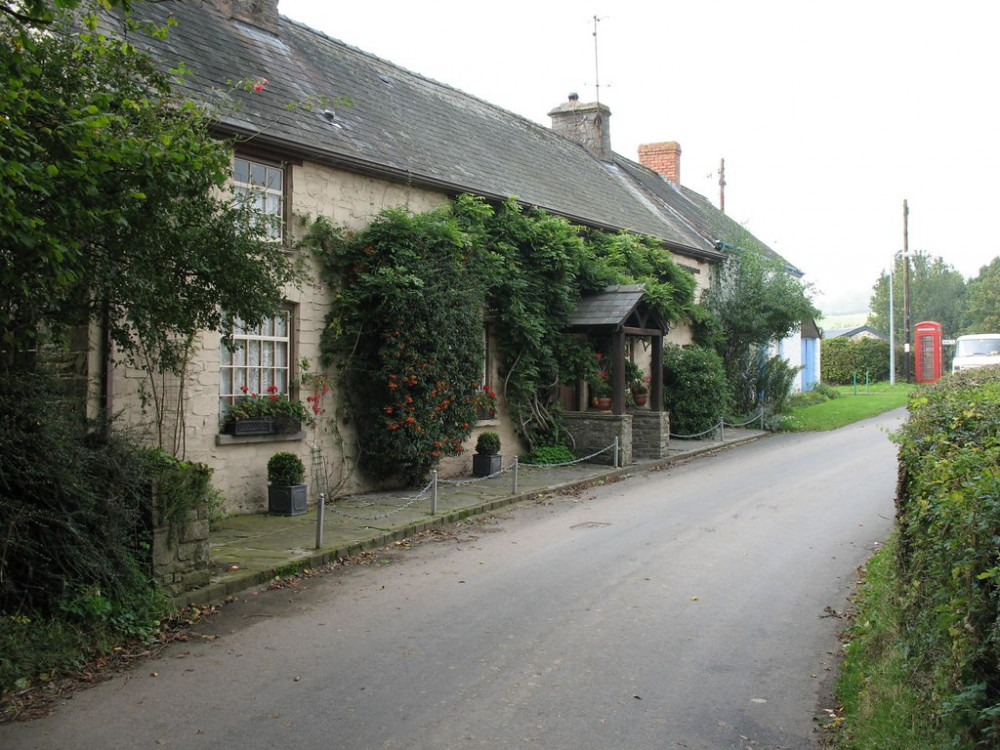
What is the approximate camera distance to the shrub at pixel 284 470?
37.0 feet

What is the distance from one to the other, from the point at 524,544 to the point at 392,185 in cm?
692

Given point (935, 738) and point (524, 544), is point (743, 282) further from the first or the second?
point (935, 738)

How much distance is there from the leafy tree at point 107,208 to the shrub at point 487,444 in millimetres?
7532

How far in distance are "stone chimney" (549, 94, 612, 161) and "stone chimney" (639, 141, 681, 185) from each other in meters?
6.46

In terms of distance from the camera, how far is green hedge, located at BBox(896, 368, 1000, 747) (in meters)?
3.15

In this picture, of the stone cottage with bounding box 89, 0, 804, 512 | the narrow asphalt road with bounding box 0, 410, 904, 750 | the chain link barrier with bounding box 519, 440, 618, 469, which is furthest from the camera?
the chain link barrier with bounding box 519, 440, 618, 469

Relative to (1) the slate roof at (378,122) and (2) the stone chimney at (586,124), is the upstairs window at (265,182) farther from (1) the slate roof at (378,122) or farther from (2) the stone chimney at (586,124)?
(2) the stone chimney at (586,124)

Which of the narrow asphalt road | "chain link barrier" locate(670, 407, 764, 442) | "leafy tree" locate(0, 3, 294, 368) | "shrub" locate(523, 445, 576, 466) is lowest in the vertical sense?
the narrow asphalt road

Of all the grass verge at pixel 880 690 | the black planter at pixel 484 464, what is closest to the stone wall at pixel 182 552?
the grass verge at pixel 880 690

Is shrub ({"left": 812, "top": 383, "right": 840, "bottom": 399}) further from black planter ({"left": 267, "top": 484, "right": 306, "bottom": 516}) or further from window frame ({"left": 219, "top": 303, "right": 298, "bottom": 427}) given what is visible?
black planter ({"left": 267, "top": 484, "right": 306, "bottom": 516})

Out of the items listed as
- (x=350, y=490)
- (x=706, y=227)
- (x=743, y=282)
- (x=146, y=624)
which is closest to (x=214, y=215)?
(x=146, y=624)

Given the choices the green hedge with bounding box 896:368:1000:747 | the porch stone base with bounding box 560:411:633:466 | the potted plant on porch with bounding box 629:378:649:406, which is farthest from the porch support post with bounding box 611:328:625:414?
the green hedge with bounding box 896:368:1000:747

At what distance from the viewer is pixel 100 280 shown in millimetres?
6500

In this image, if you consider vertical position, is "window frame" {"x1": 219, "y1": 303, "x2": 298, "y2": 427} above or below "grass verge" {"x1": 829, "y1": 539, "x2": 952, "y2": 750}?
above
